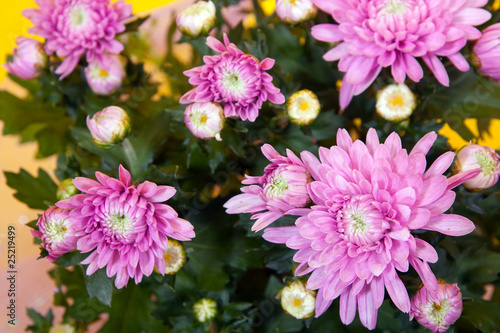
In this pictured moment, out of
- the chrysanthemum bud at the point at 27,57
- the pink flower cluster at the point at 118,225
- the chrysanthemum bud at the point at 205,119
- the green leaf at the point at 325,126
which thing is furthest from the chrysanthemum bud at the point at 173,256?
the chrysanthemum bud at the point at 27,57

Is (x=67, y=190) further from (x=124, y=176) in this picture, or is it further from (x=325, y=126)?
(x=325, y=126)

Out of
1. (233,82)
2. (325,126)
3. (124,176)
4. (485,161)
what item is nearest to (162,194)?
(124,176)

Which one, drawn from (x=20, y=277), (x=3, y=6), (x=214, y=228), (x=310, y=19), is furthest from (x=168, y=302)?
(x=3, y=6)

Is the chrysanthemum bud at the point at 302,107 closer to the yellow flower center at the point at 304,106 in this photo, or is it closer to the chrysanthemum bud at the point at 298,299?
the yellow flower center at the point at 304,106

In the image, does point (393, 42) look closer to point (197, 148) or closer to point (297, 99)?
point (297, 99)

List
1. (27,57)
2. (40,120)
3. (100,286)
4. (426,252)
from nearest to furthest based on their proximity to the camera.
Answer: (426,252) → (100,286) → (27,57) → (40,120)

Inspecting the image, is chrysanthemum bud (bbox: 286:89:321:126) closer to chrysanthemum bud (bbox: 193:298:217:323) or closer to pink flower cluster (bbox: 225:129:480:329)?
pink flower cluster (bbox: 225:129:480:329)

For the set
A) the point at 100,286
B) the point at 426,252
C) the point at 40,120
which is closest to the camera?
the point at 426,252
